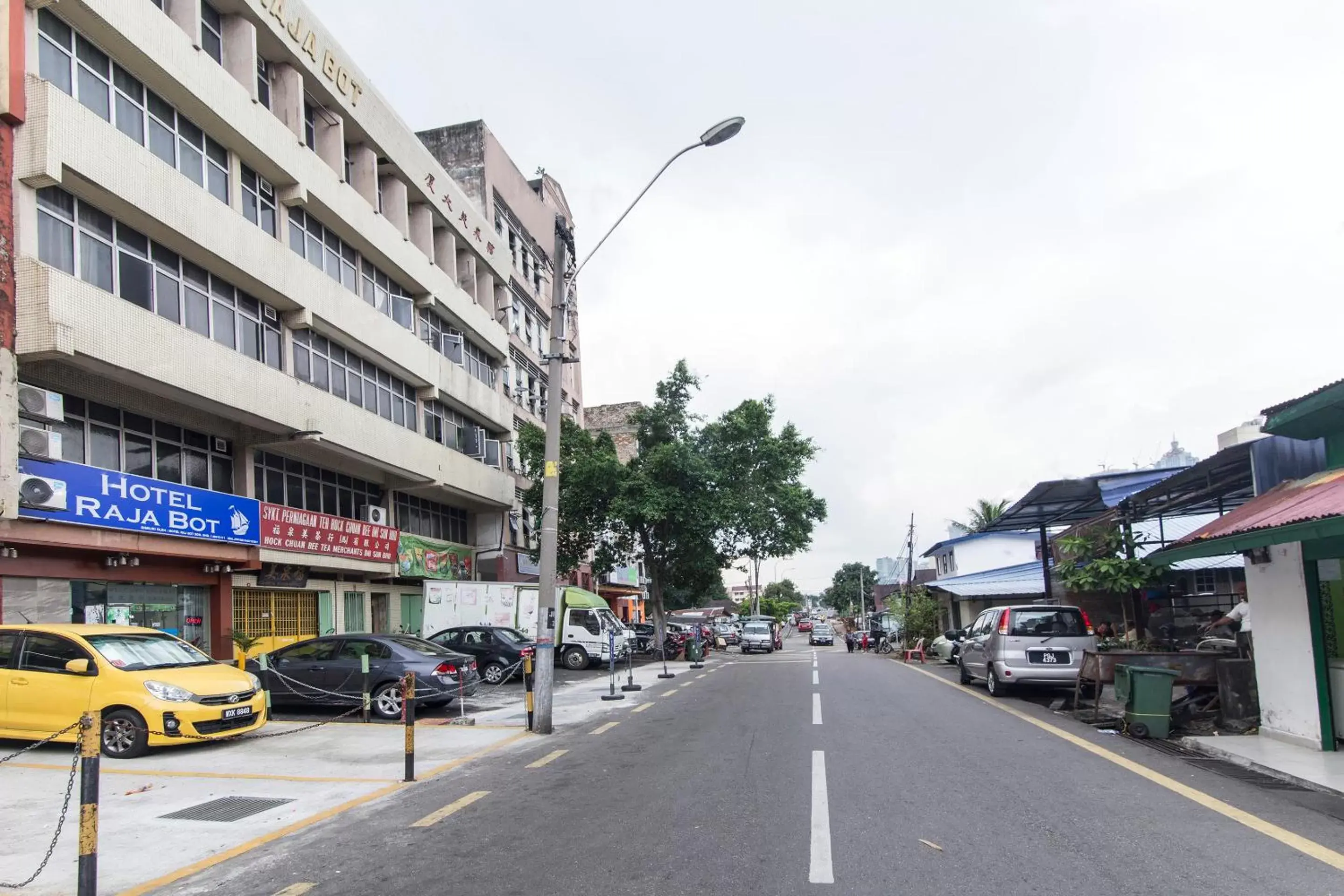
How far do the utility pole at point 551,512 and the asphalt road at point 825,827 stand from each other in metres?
1.78

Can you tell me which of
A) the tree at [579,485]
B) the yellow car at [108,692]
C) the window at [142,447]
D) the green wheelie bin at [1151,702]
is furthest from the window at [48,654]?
the tree at [579,485]

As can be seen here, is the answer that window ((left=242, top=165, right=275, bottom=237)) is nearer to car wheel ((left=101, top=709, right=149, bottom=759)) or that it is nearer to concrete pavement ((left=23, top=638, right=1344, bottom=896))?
car wheel ((left=101, top=709, right=149, bottom=759))

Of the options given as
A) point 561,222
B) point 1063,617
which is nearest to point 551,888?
point 561,222

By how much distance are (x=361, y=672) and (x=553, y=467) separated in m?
4.95

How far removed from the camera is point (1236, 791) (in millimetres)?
7844

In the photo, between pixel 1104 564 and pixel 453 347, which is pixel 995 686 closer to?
pixel 1104 564

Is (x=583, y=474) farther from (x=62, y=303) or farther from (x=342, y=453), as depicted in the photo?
(x=62, y=303)

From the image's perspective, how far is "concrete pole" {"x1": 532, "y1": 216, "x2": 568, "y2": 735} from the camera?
42.4 ft

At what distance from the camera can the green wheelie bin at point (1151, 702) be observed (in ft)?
35.8

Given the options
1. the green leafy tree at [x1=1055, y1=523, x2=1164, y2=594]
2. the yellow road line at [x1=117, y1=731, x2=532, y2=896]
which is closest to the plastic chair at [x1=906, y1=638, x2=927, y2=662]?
the green leafy tree at [x1=1055, y1=523, x2=1164, y2=594]

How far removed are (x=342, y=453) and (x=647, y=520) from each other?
13.4m

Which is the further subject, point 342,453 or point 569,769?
point 342,453

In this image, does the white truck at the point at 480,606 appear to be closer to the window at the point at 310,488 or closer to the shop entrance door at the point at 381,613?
the shop entrance door at the point at 381,613

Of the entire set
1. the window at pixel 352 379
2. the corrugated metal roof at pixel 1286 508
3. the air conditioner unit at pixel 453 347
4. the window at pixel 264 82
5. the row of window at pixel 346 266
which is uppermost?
the window at pixel 264 82
